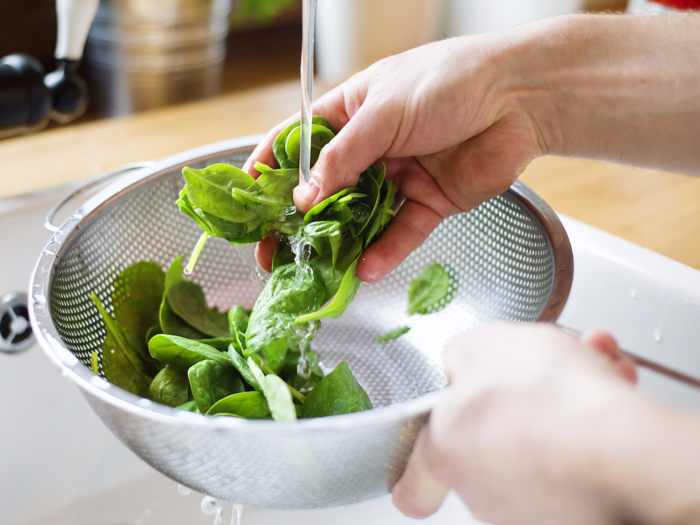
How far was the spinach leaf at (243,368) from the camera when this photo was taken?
0.50 m

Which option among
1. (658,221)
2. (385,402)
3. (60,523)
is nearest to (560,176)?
(658,221)

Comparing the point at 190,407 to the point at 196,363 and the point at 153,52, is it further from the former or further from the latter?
the point at 153,52

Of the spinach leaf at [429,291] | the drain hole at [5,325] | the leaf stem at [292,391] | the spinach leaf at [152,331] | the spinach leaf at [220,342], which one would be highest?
the leaf stem at [292,391]

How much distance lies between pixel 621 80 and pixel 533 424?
361 millimetres

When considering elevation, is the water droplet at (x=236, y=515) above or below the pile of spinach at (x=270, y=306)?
below

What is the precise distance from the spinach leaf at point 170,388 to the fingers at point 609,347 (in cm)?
35

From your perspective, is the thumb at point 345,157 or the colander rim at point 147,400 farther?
the thumb at point 345,157

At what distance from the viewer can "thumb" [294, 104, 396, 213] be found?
1.66 feet

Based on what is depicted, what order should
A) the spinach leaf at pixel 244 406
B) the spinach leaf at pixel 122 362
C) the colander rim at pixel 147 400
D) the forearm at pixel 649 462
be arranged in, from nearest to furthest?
1. the forearm at pixel 649 462
2. the colander rim at pixel 147 400
3. the spinach leaf at pixel 244 406
4. the spinach leaf at pixel 122 362

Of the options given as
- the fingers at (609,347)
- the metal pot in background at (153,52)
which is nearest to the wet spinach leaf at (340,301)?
Answer: the fingers at (609,347)

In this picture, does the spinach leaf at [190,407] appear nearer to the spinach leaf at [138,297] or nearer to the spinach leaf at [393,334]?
the spinach leaf at [138,297]

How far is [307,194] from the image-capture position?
51cm

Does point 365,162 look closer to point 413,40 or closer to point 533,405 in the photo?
point 533,405

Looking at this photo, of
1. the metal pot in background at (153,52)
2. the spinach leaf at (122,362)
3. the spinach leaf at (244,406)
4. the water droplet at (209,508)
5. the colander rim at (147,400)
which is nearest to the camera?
the colander rim at (147,400)
